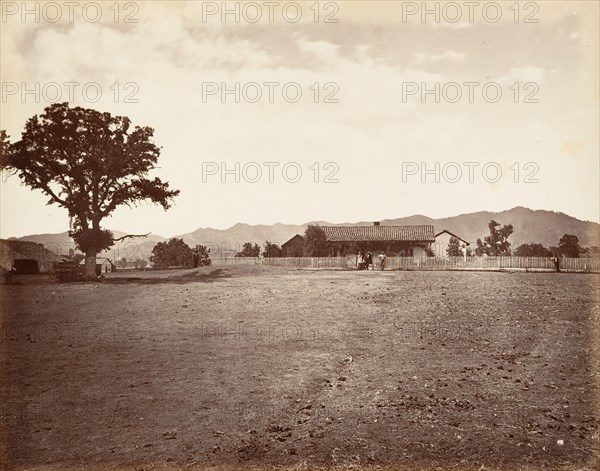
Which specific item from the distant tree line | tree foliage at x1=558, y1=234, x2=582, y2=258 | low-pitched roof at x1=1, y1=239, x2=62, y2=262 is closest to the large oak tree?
low-pitched roof at x1=1, y1=239, x2=62, y2=262

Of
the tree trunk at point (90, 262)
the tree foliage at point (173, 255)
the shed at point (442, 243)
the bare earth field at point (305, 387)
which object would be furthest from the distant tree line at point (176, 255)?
the bare earth field at point (305, 387)

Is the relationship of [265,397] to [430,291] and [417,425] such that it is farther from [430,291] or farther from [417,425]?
[430,291]

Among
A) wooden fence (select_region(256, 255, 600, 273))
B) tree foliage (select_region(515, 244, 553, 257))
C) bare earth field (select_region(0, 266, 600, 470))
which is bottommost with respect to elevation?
bare earth field (select_region(0, 266, 600, 470))

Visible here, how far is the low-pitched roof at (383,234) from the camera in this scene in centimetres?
6681

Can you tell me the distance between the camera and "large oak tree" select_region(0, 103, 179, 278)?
31797mm

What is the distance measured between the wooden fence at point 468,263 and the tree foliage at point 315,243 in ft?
27.9

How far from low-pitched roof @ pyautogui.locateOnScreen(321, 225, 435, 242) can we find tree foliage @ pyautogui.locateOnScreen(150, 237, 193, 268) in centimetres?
2600

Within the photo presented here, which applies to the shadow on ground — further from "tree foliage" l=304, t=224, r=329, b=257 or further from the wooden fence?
"tree foliage" l=304, t=224, r=329, b=257

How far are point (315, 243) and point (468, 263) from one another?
19960mm

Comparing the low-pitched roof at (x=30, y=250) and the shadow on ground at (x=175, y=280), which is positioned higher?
the low-pitched roof at (x=30, y=250)

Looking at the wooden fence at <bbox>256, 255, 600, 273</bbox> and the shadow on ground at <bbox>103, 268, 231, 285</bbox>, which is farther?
the wooden fence at <bbox>256, 255, 600, 273</bbox>

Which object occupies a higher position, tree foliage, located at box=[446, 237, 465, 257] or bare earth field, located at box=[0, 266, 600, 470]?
tree foliage, located at box=[446, 237, 465, 257]

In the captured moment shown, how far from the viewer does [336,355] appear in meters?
12.5

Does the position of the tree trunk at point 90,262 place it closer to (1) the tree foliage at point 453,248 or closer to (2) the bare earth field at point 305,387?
(2) the bare earth field at point 305,387
